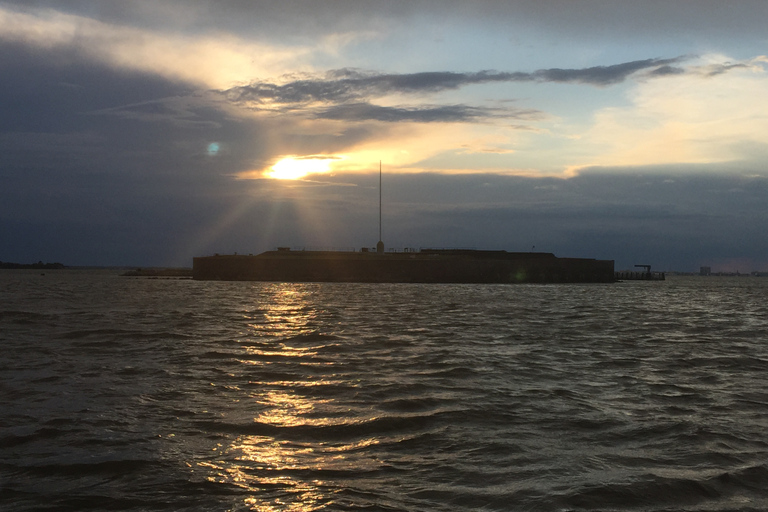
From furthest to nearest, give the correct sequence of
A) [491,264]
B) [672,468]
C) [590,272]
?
[590,272], [491,264], [672,468]

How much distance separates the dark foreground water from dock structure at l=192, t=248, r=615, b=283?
59.1 meters

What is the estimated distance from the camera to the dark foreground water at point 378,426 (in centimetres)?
503

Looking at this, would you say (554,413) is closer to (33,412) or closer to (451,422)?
(451,422)

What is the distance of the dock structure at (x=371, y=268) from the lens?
7412cm

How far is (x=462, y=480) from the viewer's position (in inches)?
210

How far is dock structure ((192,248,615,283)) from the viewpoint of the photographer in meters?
74.1

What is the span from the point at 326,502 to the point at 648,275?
120m

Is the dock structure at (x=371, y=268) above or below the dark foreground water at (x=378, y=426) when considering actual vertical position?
above

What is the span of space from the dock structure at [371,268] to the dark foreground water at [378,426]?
59.1 m

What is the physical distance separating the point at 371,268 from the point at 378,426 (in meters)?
67.2

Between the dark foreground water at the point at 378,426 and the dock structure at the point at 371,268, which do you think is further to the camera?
the dock structure at the point at 371,268

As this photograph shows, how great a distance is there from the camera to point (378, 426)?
281 inches

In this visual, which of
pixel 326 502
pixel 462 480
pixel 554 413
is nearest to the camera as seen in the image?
pixel 326 502

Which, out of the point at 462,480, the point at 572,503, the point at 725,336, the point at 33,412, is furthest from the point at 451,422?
the point at 725,336
